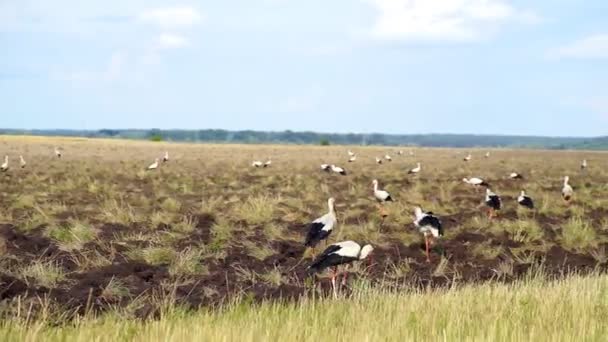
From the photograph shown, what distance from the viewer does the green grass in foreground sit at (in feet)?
20.8

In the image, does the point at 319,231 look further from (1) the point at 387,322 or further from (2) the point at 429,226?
(1) the point at 387,322

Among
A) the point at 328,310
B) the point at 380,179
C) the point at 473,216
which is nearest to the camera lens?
the point at 328,310

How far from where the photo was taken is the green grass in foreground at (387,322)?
6.34 meters

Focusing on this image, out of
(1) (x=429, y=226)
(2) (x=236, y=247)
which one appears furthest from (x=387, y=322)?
(1) (x=429, y=226)

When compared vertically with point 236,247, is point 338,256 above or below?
above

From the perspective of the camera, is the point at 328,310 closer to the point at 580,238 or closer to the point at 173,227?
the point at 173,227

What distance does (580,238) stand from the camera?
51.9ft

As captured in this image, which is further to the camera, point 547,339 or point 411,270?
point 411,270

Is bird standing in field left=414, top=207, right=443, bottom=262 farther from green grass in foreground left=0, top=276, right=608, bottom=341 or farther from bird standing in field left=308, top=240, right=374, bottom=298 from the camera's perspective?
green grass in foreground left=0, top=276, right=608, bottom=341

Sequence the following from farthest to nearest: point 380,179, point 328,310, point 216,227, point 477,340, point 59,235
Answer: point 380,179, point 216,227, point 59,235, point 328,310, point 477,340

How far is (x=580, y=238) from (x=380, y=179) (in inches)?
720

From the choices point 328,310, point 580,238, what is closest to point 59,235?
point 328,310

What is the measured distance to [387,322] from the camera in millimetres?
7148

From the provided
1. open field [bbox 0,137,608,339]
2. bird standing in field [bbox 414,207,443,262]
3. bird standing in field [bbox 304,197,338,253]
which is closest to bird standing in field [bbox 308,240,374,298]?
open field [bbox 0,137,608,339]
